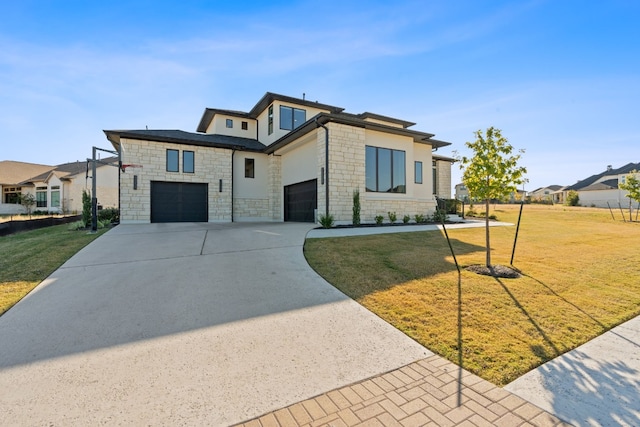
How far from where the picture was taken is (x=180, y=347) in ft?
9.80

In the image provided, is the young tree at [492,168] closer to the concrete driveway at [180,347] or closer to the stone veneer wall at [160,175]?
the concrete driveway at [180,347]

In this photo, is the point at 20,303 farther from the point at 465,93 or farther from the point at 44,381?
the point at 465,93

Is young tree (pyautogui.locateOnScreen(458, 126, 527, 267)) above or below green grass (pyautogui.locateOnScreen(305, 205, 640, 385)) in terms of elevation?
above

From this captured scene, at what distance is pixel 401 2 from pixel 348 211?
26.7 feet

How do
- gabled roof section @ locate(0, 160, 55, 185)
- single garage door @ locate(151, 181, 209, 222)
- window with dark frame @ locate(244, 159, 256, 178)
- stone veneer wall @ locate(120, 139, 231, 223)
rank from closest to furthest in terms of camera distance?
stone veneer wall @ locate(120, 139, 231, 223)
single garage door @ locate(151, 181, 209, 222)
window with dark frame @ locate(244, 159, 256, 178)
gabled roof section @ locate(0, 160, 55, 185)

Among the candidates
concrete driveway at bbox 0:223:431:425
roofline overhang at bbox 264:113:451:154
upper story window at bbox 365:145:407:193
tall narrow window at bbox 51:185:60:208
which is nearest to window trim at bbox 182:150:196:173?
roofline overhang at bbox 264:113:451:154

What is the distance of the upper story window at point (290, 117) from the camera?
704 inches

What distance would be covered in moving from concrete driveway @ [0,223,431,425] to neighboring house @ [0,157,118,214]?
26847 millimetres

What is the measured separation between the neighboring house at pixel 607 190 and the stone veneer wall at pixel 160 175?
1944 inches

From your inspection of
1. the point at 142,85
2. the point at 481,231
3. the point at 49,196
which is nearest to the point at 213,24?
the point at 142,85

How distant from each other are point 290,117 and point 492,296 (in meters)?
16.4

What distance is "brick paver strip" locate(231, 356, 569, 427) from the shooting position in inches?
77.9

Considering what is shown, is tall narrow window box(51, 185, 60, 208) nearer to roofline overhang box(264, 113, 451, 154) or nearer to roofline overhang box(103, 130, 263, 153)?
roofline overhang box(103, 130, 263, 153)

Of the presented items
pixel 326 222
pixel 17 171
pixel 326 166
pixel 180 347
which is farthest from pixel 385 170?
pixel 17 171
